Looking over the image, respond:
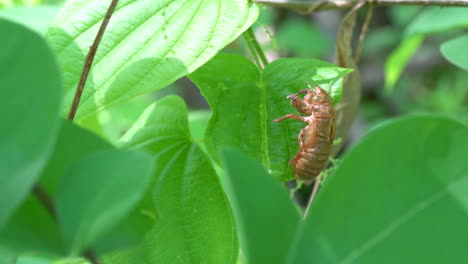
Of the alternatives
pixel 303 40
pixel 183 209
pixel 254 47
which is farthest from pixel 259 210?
pixel 303 40

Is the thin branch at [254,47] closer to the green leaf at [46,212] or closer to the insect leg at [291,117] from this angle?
the insect leg at [291,117]

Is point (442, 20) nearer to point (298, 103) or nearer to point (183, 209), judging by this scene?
point (298, 103)

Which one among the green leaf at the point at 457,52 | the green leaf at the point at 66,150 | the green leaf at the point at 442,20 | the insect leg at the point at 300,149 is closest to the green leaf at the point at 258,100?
the insect leg at the point at 300,149

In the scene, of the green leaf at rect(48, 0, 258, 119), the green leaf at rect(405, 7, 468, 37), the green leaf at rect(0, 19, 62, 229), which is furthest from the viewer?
the green leaf at rect(405, 7, 468, 37)

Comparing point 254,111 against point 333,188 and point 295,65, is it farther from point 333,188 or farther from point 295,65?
point 333,188

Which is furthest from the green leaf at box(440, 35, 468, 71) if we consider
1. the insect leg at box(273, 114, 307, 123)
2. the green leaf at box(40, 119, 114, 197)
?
the green leaf at box(40, 119, 114, 197)

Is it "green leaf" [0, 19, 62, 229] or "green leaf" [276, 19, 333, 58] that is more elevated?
"green leaf" [0, 19, 62, 229]

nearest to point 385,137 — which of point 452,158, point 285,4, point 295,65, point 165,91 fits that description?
point 452,158

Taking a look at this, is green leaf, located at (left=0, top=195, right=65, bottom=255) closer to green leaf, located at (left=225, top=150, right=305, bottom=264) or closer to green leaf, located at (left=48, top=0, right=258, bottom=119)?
green leaf, located at (left=225, top=150, right=305, bottom=264)
